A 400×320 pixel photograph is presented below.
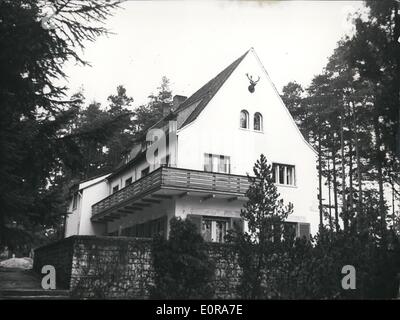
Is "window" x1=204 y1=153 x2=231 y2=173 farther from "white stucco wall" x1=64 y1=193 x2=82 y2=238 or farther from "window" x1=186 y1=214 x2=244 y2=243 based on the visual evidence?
"white stucco wall" x1=64 y1=193 x2=82 y2=238

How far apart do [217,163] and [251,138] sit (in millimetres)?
2557

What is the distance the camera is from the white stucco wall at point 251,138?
77.7ft

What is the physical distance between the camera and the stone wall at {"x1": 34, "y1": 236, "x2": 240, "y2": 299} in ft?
41.6

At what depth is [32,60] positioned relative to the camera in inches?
351

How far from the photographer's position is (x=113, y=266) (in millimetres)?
13016

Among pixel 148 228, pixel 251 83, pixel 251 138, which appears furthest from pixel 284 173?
pixel 148 228

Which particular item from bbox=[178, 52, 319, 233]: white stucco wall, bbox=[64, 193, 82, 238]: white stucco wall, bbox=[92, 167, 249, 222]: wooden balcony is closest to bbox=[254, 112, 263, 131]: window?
bbox=[178, 52, 319, 233]: white stucco wall

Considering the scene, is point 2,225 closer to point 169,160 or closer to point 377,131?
point 377,131

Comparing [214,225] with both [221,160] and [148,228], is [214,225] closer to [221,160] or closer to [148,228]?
[221,160]

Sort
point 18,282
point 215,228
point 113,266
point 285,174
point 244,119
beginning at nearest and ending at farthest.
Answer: point 113,266, point 18,282, point 215,228, point 244,119, point 285,174

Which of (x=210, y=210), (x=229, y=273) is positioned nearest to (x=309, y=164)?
(x=210, y=210)

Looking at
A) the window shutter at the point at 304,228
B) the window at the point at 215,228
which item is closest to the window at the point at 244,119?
the window at the point at 215,228

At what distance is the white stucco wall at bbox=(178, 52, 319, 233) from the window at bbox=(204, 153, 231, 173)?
0.23 metres
